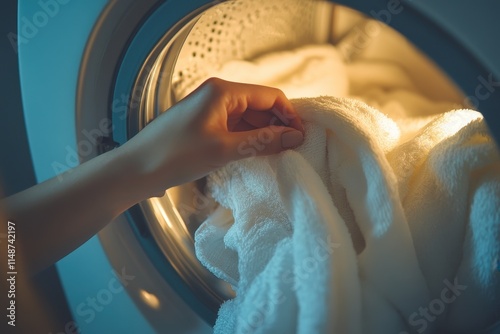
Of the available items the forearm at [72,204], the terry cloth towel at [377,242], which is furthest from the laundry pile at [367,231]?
the forearm at [72,204]

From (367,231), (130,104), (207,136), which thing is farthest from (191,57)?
(367,231)

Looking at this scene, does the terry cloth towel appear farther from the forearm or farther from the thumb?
the forearm

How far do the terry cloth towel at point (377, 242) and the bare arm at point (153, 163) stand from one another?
7 centimetres

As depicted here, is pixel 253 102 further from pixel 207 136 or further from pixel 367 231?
pixel 367 231

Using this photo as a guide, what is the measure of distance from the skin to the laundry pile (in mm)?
44

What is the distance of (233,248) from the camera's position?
541 mm

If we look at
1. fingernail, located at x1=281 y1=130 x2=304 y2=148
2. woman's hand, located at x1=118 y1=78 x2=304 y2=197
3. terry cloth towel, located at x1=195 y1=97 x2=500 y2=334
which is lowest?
terry cloth towel, located at x1=195 y1=97 x2=500 y2=334

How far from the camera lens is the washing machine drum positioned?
38cm

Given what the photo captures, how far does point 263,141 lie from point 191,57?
0.26m

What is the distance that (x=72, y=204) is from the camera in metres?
0.55

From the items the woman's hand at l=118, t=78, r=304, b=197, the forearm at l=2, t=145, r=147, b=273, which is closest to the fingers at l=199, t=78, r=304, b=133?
the woman's hand at l=118, t=78, r=304, b=197

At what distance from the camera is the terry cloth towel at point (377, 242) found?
420 mm

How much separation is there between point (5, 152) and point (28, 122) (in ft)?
0.63

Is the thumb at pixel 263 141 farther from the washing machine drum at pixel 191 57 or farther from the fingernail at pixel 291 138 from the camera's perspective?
the washing machine drum at pixel 191 57
